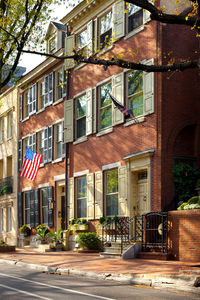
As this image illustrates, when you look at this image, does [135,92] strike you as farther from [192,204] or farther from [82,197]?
[82,197]

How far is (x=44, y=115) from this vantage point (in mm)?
29109

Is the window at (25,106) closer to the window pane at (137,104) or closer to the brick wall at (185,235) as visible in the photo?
the window pane at (137,104)

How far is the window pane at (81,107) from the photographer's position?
2484 centimetres

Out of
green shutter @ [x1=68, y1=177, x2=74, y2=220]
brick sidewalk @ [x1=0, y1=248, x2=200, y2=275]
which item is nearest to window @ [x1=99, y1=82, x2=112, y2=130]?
green shutter @ [x1=68, y1=177, x2=74, y2=220]

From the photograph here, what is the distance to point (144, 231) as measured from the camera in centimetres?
1867

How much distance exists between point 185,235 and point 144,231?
238cm

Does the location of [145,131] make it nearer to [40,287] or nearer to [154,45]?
[154,45]

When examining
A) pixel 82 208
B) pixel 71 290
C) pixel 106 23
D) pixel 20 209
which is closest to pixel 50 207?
pixel 82 208

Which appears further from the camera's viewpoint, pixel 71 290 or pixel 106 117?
pixel 106 117

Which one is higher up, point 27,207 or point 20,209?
point 27,207

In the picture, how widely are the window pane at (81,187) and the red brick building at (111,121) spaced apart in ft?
0.16

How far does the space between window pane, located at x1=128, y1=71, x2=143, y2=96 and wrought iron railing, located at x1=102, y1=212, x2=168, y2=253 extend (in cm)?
503

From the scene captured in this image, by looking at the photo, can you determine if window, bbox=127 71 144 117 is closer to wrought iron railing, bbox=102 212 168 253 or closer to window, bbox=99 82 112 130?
window, bbox=99 82 112 130

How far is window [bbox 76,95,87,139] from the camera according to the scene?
24.8 meters
